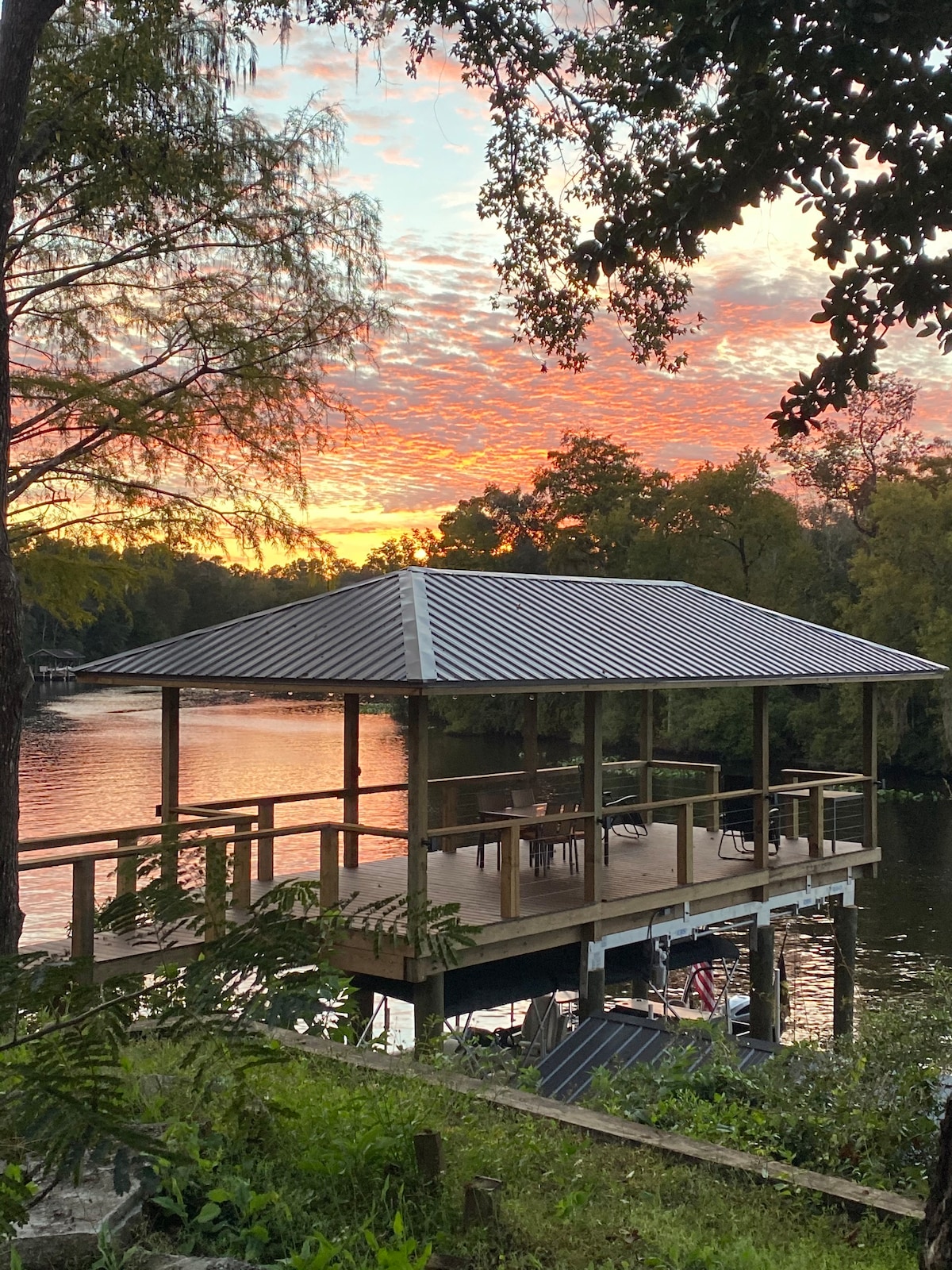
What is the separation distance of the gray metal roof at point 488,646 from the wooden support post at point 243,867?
1.28 metres

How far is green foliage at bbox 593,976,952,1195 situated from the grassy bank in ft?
2.66

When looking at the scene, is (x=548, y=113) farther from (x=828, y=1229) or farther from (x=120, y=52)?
(x=828, y=1229)

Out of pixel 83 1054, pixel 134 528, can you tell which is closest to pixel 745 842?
pixel 134 528

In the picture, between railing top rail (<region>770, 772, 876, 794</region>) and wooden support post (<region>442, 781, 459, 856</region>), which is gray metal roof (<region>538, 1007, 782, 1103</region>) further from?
railing top rail (<region>770, 772, 876, 794</region>)

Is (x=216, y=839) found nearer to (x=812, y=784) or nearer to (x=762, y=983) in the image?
(x=762, y=983)

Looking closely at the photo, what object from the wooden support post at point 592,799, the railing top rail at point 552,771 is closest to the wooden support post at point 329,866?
the wooden support post at point 592,799

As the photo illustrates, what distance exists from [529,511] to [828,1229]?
55302mm

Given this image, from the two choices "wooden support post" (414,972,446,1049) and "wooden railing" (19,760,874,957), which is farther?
"wooden support post" (414,972,446,1049)

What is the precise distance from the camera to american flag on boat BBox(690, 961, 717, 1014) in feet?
55.8

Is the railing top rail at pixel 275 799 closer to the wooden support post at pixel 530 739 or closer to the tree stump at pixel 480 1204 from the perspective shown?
the wooden support post at pixel 530 739

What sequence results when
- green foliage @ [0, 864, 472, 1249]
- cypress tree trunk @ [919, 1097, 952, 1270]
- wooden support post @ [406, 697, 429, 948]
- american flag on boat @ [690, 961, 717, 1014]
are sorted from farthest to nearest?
american flag on boat @ [690, 961, 717, 1014] → wooden support post @ [406, 697, 429, 948] → cypress tree trunk @ [919, 1097, 952, 1270] → green foliage @ [0, 864, 472, 1249]

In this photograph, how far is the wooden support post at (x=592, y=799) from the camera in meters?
11.9

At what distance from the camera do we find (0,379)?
6.54 metres

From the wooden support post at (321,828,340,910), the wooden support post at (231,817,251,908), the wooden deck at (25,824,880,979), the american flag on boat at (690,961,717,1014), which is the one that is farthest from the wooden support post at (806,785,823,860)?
the wooden support post at (231,817,251,908)
